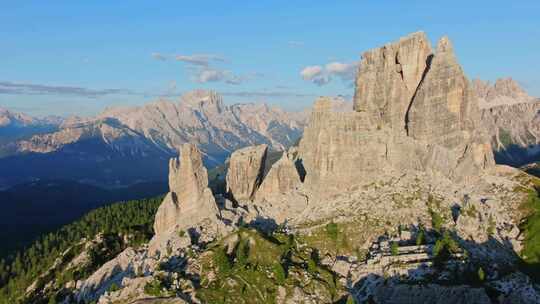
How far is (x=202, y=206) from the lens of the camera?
15212cm

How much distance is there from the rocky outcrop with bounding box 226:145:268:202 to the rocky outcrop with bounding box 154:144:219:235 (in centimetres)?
1364

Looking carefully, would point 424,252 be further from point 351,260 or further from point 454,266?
point 351,260

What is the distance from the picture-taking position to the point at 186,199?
15512cm

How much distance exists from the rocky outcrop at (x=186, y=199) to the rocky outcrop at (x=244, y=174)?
13.6 meters

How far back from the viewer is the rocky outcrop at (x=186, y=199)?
150750 mm

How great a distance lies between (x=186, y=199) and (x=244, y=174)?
23.5 metres

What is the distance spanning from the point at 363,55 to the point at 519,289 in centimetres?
9628

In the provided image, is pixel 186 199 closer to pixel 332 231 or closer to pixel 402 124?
pixel 332 231

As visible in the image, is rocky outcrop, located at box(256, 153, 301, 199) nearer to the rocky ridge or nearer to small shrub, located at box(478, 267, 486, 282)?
the rocky ridge

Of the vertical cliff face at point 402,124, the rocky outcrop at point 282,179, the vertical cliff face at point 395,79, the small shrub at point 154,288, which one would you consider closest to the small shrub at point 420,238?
the vertical cliff face at point 402,124

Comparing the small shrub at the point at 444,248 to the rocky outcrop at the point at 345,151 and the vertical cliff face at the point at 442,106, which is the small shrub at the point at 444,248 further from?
the vertical cliff face at the point at 442,106


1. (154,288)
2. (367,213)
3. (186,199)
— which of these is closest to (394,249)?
(367,213)

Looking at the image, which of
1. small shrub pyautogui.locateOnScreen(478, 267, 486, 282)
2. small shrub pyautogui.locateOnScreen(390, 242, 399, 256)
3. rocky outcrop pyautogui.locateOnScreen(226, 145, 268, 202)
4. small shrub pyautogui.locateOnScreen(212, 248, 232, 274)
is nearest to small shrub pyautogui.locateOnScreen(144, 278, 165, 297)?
small shrub pyautogui.locateOnScreen(212, 248, 232, 274)

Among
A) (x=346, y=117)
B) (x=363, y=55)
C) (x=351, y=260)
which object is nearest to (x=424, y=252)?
(x=351, y=260)
